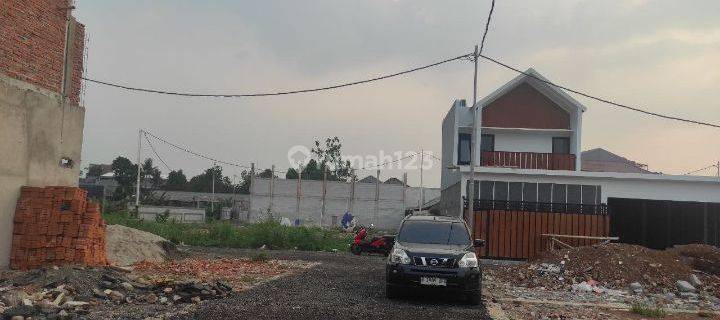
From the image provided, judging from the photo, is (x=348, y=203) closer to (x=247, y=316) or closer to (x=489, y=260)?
(x=489, y=260)

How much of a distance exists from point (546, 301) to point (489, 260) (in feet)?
29.8

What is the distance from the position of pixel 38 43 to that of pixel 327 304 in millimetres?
8328

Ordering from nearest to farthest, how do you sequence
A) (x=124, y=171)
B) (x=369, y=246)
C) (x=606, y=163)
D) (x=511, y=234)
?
(x=511, y=234) < (x=369, y=246) < (x=606, y=163) < (x=124, y=171)

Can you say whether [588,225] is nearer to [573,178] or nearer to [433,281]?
[573,178]

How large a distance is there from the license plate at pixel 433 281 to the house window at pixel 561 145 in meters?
22.3

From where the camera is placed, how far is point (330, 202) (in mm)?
56562

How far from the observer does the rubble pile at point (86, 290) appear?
30.1 feet

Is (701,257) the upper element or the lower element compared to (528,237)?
lower

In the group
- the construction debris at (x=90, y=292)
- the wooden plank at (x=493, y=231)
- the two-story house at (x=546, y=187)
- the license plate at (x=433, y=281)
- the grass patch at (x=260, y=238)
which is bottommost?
the grass patch at (x=260, y=238)

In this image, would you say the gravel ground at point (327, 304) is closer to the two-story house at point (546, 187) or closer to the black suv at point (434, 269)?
the black suv at point (434, 269)

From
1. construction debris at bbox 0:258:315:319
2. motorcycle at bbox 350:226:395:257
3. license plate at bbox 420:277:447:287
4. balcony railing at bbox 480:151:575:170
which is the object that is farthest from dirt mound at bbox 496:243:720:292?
balcony railing at bbox 480:151:575:170

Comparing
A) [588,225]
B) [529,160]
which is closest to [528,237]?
[588,225]

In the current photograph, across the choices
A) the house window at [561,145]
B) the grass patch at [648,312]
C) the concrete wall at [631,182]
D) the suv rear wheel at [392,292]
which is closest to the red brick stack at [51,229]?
the suv rear wheel at [392,292]

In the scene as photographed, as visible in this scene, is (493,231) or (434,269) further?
(493,231)
